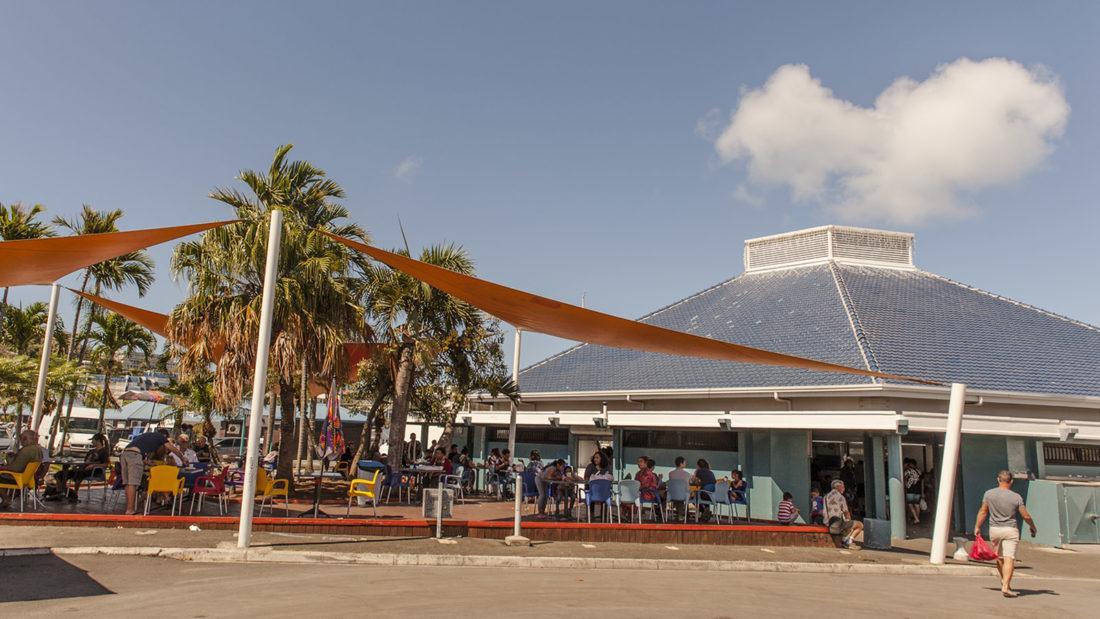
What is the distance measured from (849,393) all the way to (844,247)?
34.1 ft

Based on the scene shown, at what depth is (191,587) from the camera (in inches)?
265

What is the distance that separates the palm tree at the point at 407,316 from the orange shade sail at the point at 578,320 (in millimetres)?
5769

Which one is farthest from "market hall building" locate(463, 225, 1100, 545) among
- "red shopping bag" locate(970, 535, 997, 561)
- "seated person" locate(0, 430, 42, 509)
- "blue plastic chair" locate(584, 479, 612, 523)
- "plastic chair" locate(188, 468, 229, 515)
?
"seated person" locate(0, 430, 42, 509)

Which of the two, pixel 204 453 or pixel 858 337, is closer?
pixel 858 337

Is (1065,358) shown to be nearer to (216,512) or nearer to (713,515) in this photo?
(713,515)

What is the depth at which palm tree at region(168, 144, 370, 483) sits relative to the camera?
13758 mm

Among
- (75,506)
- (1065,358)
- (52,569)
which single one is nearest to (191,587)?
(52,569)

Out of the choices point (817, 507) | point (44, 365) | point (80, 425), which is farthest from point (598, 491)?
point (80, 425)

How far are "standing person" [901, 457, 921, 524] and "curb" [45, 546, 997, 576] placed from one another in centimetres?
597

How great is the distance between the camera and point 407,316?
17.0m

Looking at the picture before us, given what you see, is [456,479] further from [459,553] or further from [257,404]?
[257,404]

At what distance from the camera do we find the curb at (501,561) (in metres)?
8.24

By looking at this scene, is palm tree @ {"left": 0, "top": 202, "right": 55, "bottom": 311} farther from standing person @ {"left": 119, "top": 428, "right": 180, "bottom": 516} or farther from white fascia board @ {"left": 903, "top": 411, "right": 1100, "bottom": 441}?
white fascia board @ {"left": 903, "top": 411, "right": 1100, "bottom": 441}

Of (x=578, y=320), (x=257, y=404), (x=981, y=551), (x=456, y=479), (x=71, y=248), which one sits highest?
(x=71, y=248)
